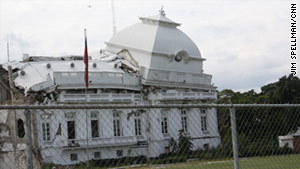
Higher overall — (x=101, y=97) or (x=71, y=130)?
(x=101, y=97)

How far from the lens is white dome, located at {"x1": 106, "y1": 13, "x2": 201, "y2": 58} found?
3966 cm

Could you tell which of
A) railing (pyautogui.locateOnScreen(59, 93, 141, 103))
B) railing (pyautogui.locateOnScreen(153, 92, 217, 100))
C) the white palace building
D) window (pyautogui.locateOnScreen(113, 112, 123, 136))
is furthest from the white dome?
window (pyautogui.locateOnScreen(113, 112, 123, 136))

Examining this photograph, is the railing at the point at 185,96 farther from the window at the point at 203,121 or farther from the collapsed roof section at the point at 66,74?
the collapsed roof section at the point at 66,74

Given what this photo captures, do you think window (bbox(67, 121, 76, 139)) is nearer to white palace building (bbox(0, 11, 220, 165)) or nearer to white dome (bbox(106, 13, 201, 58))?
white palace building (bbox(0, 11, 220, 165))

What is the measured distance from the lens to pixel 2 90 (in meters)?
32.2

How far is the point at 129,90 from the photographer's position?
1394 inches

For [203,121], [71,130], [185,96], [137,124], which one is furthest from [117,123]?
[203,121]

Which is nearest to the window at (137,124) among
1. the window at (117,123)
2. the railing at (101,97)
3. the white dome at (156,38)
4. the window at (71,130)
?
the railing at (101,97)

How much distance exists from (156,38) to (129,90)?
654 centimetres

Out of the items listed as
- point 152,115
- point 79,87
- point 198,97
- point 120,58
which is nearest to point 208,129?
point 198,97

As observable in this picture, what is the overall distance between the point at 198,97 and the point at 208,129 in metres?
2.87

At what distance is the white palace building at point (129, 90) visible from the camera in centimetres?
2989

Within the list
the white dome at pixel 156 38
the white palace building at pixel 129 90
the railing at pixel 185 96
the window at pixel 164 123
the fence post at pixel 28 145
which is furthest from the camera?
the white dome at pixel 156 38

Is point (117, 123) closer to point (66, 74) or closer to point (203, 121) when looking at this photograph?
point (66, 74)
